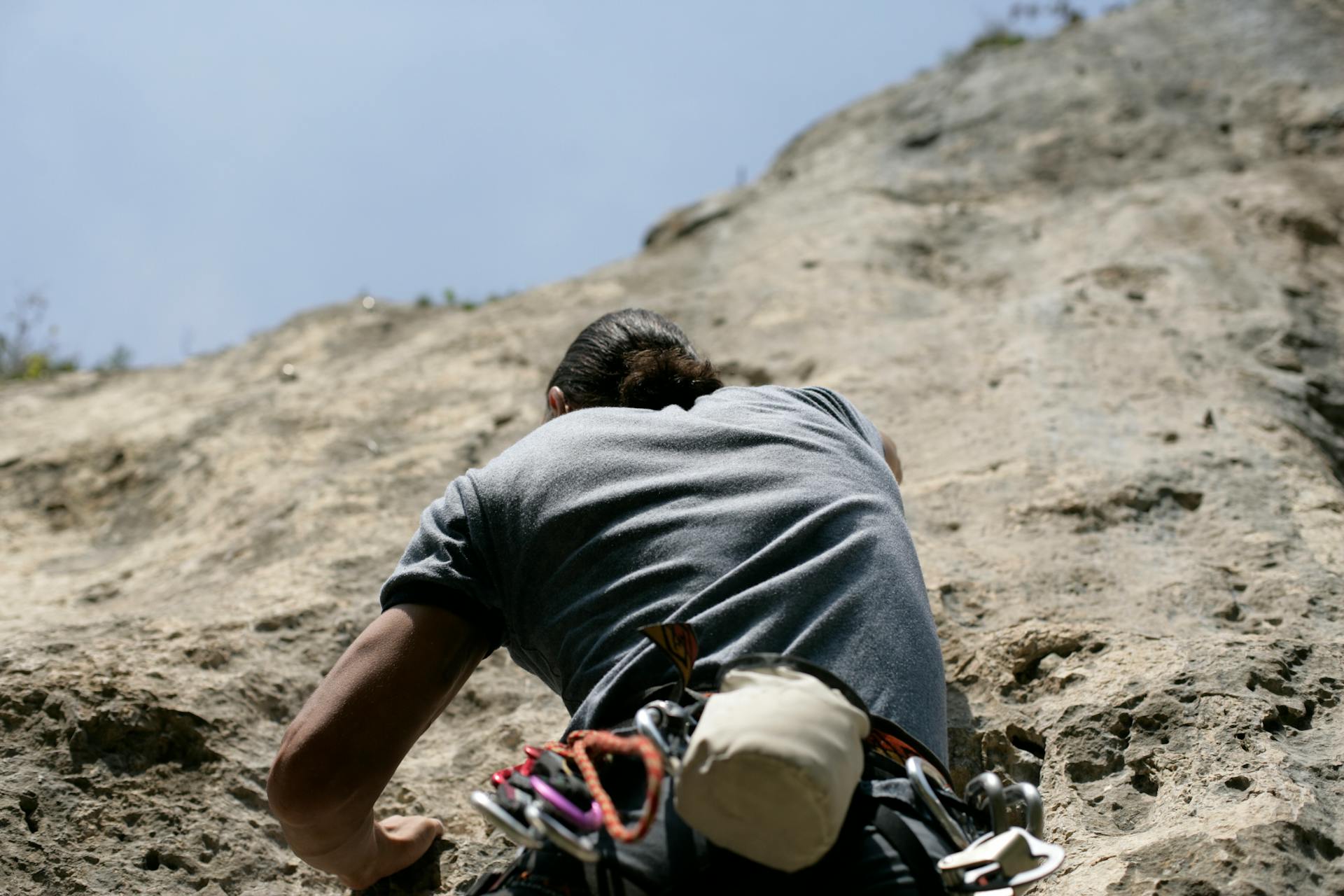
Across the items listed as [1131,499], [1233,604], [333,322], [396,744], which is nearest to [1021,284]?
[1131,499]

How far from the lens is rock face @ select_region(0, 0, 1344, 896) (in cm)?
258

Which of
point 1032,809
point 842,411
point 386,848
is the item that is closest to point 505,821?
point 1032,809

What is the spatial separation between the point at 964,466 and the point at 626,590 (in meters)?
2.07

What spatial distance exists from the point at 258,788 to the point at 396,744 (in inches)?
38.7

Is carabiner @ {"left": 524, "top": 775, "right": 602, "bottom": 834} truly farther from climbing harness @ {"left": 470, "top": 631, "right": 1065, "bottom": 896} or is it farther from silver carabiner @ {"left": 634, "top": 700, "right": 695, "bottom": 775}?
silver carabiner @ {"left": 634, "top": 700, "right": 695, "bottom": 775}

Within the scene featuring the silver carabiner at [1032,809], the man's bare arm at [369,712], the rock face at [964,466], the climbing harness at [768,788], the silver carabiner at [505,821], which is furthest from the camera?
the rock face at [964,466]

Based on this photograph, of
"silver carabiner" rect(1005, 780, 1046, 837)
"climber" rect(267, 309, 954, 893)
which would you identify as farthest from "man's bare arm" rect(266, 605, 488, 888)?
"silver carabiner" rect(1005, 780, 1046, 837)

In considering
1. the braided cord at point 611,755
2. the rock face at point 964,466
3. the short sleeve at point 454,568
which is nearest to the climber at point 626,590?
the short sleeve at point 454,568

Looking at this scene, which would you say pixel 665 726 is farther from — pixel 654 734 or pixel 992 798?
pixel 992 798

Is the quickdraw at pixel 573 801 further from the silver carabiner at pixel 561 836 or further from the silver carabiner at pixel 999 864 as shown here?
the silver carabiner at pixel 999 864

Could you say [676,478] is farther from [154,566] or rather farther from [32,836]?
[154,566]

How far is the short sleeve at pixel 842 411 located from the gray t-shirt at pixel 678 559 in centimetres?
29

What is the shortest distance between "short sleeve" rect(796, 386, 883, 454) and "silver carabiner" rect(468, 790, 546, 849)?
3.87 feet

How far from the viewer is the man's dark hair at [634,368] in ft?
8.21
